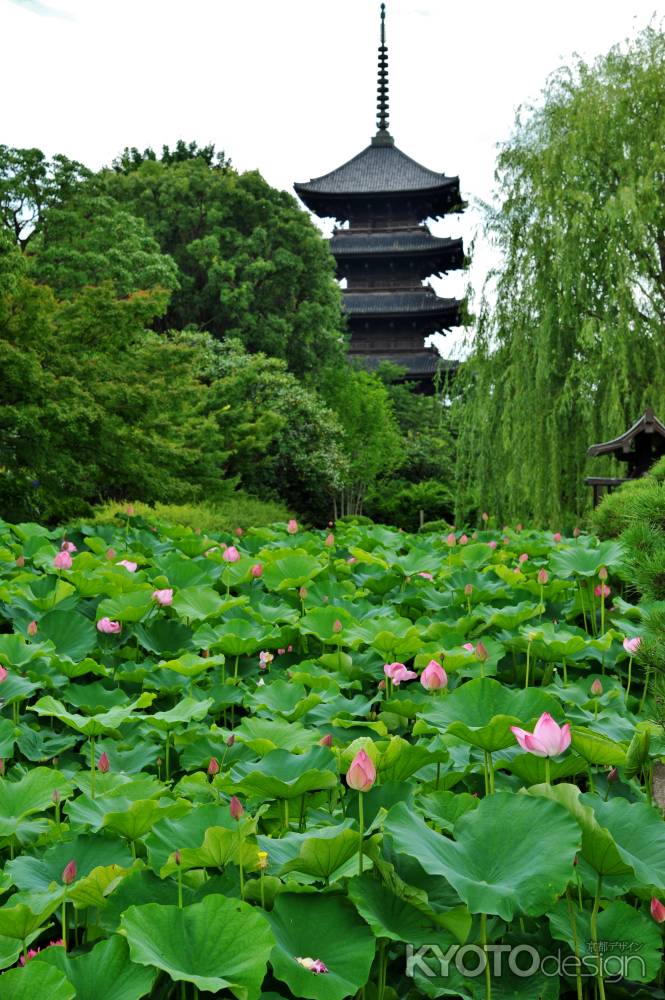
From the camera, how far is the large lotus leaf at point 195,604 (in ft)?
7.60

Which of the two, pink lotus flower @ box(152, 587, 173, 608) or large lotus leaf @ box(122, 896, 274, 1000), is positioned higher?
pink lotus flower @ box(152, 587, 173, 608)

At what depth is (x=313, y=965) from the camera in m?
0.89

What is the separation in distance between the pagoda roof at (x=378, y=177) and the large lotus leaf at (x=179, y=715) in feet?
85.0

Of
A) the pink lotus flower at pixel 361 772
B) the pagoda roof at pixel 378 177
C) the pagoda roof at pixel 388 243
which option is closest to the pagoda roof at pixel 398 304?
the pagoda roof at pixel 388 243

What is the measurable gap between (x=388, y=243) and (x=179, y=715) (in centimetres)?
2568

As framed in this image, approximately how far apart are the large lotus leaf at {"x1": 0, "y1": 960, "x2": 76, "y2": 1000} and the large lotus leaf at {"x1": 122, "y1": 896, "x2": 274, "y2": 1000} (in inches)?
2.5

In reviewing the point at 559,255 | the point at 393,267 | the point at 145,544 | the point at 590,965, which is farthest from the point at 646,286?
the point at 393,267

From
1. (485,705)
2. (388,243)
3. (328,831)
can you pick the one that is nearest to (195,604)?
(485,705)

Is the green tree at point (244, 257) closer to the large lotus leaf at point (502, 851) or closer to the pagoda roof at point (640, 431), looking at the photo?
the pagoda roof at point (640, 431)

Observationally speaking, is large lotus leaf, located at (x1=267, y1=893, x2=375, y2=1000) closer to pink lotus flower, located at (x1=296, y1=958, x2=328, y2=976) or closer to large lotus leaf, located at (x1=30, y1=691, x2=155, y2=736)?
pink lotus flower, located at (x1=296, y1=958, x2=328, y2=976)

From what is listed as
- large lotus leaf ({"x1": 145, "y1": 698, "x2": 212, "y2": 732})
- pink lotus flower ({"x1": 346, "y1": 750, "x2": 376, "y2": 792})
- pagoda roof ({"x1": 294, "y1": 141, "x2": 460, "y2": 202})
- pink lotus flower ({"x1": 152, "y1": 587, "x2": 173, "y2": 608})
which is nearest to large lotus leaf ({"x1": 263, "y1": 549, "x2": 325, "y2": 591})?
pink lotus flower ({"x1": 152, "y1": 587, "x2": 173, "y2": 608})

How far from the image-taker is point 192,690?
6.12 feet

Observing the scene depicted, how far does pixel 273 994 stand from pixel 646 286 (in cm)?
849

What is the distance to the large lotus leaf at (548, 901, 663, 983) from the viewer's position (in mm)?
994
